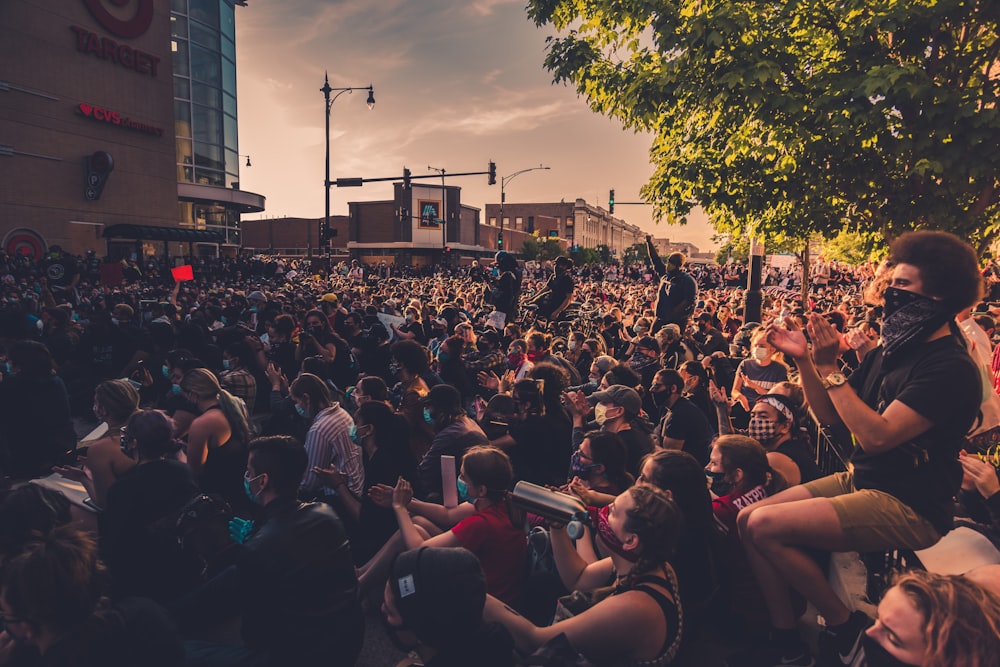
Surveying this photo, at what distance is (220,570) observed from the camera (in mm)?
4082

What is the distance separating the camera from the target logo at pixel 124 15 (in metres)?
32.2

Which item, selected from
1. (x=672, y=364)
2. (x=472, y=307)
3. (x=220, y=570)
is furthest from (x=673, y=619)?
(x=472, y=307)

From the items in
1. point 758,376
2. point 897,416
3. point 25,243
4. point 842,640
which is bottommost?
point 842,640

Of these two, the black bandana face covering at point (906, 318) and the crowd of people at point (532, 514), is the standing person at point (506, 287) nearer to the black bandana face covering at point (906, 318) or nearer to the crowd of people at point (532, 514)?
the crowd of people at point (532, 514)

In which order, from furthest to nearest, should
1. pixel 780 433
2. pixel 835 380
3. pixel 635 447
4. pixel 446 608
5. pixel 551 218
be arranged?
pixel 551 218
pixel 635 447
pixel 780 433
pixel 835 380
pixel 446 608

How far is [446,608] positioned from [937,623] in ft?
5.19

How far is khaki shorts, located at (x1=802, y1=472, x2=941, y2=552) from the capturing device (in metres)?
2.63

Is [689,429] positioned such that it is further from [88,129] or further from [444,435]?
[88,129]

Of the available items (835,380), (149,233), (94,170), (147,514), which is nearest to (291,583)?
(147,514)

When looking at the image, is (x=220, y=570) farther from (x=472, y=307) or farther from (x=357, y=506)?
(x=472, y=307)

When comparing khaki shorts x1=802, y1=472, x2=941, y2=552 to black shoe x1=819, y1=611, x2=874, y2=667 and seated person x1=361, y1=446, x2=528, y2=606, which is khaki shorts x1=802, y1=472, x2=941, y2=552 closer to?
black shoe x1=819, y1=611, x2=874, y2=667

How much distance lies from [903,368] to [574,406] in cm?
266

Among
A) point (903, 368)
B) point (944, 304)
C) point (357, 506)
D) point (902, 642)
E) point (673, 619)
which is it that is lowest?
point (357, 506)

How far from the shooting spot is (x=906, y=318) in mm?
2611
